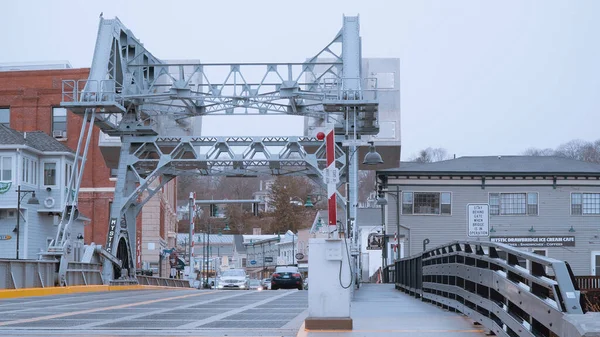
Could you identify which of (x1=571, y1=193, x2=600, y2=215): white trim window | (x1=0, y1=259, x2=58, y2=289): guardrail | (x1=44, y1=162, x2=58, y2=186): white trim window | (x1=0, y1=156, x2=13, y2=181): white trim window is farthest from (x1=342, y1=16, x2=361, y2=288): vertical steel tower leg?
(x1=571, y1=193, x2=600, y2=215): white trim window

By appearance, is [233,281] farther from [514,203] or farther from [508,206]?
[514,203]

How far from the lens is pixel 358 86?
3328 centimetres

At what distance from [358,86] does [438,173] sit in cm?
2046

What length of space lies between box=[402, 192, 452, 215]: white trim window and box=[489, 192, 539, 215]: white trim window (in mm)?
2844

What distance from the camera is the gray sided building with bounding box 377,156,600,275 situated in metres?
52.2

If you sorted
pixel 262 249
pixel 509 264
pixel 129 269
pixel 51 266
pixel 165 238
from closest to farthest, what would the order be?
pixel 509 264
pixel 51 266
pixel 129 269
pixel 165 238
pixel 262 249

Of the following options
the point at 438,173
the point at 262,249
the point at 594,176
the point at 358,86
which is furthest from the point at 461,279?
the point at 262,249

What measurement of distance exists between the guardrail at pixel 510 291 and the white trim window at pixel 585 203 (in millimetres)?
38049

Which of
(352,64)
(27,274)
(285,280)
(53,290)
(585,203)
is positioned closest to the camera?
(27,274)

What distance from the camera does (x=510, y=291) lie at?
29.2 ft

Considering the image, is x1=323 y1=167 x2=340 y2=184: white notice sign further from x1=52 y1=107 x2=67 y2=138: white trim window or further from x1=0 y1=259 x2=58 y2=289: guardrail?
x1=52 y1=107 x2=67 y2=138: white trim window

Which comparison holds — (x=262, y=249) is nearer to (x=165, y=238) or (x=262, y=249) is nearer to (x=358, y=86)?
(x=165, y=238)

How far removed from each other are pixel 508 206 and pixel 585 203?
4753 mm

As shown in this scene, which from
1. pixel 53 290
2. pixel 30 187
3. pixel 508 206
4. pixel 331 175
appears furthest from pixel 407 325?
pixel 508 206
